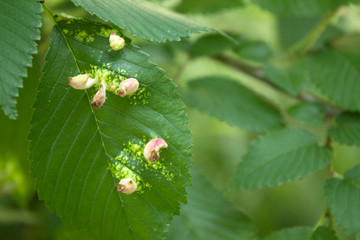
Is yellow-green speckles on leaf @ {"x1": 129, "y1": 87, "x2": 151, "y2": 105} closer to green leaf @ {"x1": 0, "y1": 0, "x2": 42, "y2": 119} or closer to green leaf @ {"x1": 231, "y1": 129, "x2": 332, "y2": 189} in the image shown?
green leaf @ {"x1": 0, "y1": 0, "x2": 42, "y2": 119}

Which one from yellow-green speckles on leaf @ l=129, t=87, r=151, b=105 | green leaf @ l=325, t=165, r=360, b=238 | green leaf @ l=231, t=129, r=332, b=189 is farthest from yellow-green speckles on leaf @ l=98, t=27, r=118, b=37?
green leaf @ l=325, t=165, r=360, b=238

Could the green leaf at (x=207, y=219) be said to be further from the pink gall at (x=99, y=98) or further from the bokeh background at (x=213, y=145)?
the pink gall at (x=99, y=98)

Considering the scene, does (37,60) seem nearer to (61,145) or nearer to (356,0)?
(61,145)

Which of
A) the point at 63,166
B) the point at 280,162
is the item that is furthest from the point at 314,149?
the point at 63,166

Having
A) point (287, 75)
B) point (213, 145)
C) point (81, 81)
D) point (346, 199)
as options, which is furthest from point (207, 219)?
point (213, 145)

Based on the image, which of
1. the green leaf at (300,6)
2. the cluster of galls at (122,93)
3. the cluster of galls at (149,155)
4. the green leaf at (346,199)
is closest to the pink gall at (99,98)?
the cluster of galls at (122,93)

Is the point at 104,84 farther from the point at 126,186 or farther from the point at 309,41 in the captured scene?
the point at 309,41
